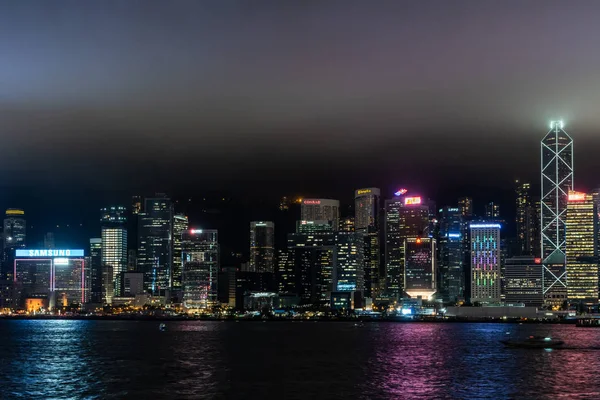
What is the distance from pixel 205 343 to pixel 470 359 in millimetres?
45759

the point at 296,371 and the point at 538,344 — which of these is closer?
the point at 296,371

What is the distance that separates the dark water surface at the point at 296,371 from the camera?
213 feet

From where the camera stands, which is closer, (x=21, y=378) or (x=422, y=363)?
(x=21, y=378)

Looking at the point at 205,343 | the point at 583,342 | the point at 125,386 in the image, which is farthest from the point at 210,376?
the point at 583,342

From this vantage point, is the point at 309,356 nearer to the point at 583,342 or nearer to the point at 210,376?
the point at 210,376

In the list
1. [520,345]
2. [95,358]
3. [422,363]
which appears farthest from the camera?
[520,345]

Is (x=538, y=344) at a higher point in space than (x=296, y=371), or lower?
lower

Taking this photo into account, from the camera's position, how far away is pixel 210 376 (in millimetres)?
75438

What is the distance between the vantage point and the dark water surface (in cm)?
6506

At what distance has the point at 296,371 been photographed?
80.6 m

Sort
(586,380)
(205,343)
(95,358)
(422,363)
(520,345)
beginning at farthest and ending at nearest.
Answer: (205,343), (520,345), (95,358), (422,363), (586,380)

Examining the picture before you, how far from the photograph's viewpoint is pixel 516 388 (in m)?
68.1

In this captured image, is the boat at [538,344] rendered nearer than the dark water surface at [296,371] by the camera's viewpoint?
No

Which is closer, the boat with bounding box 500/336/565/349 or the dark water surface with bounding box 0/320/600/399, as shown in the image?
the dark water surface with bounding box 0/320/600/399
